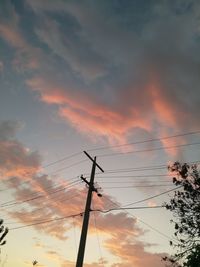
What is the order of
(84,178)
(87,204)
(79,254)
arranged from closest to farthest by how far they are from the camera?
(79,254), (87,204), (84,178)

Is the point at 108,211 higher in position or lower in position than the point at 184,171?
lower

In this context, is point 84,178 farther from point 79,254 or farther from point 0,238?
point 0,238

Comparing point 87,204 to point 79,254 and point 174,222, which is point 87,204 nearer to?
point 79,254

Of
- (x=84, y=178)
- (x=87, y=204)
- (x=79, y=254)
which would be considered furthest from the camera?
(x=84, y=178)

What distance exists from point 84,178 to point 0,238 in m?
8.75

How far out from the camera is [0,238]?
2892cm

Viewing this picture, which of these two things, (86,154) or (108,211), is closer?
(108,211)

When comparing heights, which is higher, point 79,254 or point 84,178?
point 84,178

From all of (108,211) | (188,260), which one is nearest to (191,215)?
(188,260)

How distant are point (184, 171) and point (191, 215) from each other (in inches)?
143

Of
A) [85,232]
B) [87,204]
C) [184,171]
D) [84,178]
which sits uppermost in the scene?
[184,171]

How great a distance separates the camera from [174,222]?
93.7 feet

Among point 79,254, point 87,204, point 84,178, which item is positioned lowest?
point 79,254

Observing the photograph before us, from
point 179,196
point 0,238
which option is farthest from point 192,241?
point 0,238
